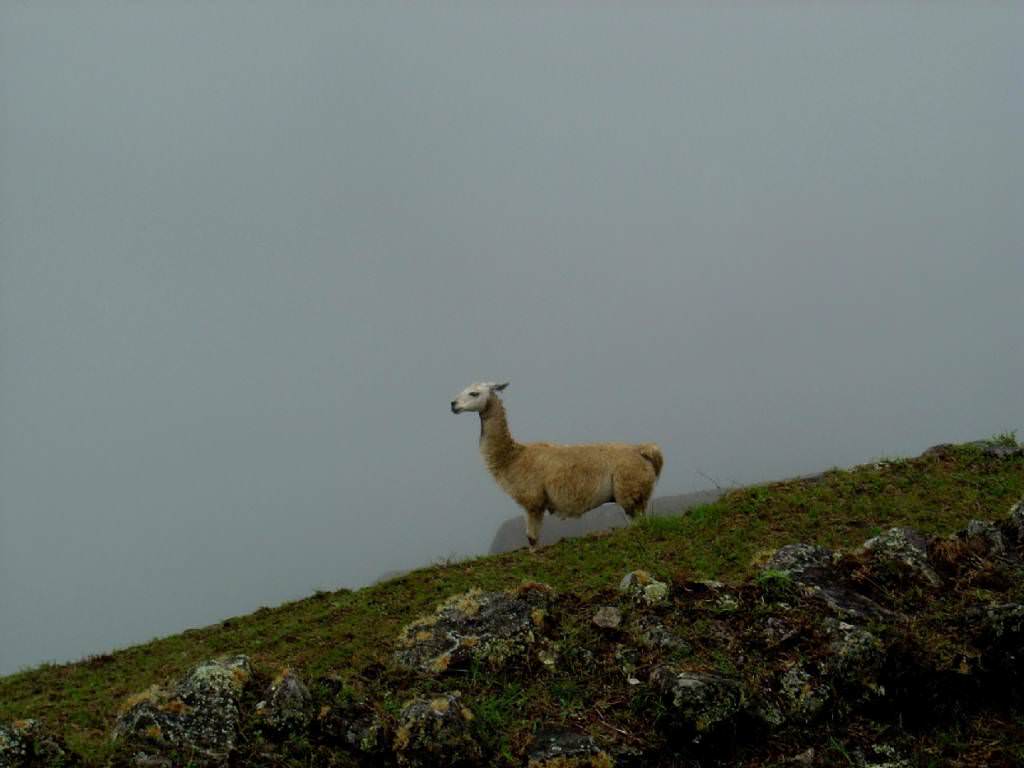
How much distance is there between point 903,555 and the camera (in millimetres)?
7633

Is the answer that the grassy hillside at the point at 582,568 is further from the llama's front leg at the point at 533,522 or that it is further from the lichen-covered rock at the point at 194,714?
the llama's front leg at the point at 533,522

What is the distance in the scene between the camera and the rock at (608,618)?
7.04 meters

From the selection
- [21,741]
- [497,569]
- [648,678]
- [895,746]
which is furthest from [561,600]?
[497,569]

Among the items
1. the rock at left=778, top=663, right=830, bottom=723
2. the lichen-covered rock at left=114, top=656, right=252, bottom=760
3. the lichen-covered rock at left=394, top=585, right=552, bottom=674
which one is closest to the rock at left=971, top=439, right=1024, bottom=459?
the rock at left=778, top=663, right=830, bottom=723

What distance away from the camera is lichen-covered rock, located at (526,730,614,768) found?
18.2ft

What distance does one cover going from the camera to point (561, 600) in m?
7.70

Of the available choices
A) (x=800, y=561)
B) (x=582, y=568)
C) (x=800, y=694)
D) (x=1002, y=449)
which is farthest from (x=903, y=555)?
(x=1002, y=449)

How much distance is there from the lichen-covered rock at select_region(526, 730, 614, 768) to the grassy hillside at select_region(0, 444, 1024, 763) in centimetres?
212

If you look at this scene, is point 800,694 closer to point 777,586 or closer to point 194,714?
point 777,586

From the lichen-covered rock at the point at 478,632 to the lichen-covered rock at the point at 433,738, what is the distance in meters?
1.04

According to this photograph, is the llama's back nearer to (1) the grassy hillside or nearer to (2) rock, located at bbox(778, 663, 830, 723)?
(1) the grassy hillside

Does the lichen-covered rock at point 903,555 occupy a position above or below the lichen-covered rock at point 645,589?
below

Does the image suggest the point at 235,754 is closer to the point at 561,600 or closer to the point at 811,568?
the point at 561,600

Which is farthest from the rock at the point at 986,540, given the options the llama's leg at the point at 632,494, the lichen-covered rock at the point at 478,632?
the llama's leg at the point at 632,494
